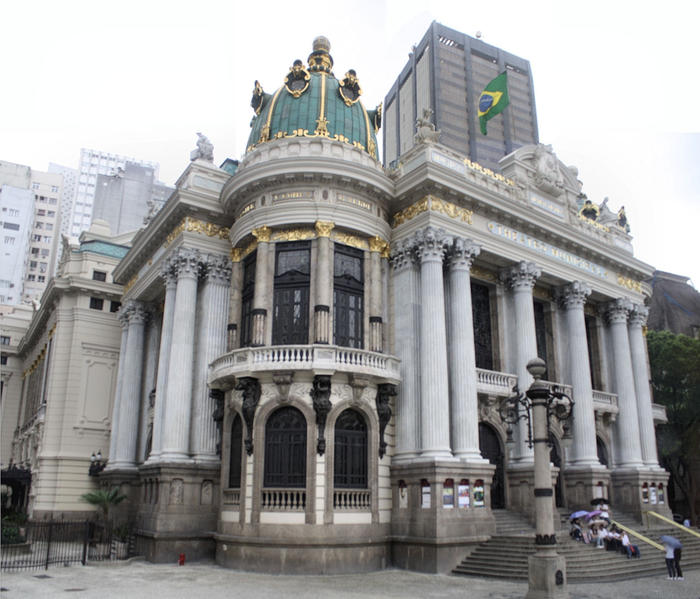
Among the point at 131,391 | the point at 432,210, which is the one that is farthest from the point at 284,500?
the point at 131,391

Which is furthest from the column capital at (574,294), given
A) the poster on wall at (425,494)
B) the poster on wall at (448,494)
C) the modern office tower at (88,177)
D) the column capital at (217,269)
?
the modern office tower at (88,177)

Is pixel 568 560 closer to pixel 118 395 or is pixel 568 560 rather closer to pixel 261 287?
pixel 261 287

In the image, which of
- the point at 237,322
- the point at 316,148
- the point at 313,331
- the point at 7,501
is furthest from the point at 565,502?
the point at 7,501

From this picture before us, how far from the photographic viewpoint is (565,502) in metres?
32.4

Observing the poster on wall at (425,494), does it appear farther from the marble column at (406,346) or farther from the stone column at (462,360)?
the stone column at (462,360)

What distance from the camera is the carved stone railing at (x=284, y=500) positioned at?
25109mm

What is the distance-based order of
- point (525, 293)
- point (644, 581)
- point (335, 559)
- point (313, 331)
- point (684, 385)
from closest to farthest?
point (644, 581), point (335, 559), point (313, 331), point (525, 293), point (684, 385)

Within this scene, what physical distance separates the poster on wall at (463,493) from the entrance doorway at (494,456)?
158 inches

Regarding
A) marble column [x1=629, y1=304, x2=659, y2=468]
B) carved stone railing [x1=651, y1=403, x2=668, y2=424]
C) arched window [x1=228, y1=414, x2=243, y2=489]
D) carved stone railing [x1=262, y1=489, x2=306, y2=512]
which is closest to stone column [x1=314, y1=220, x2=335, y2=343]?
arched window [x1=228, y1=414, x2=243, y2=489]

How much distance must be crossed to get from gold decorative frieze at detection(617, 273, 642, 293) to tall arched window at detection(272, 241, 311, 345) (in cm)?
2009

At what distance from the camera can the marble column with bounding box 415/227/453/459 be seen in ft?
87.0

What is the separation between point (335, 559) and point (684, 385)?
3258cm

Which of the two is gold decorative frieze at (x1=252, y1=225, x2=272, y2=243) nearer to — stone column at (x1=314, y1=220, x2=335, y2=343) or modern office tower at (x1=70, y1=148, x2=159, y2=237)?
stone column at (x1=314, y1=220, x2=335, y2=343)

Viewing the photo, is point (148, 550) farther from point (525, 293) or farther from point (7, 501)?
point (7, 501)
